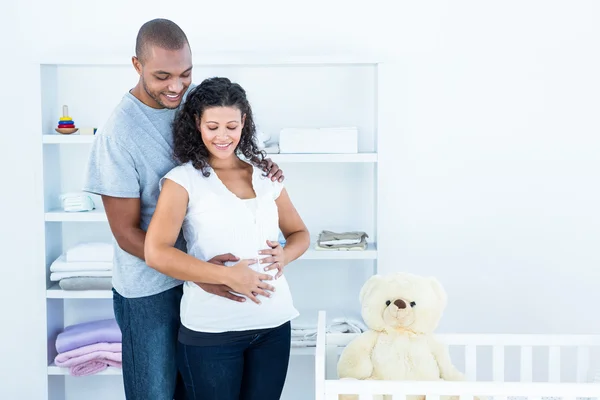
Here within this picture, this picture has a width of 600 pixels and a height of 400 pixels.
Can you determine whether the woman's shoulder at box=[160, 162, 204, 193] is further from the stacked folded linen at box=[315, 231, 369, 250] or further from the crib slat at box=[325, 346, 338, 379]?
the stacked folded linen at box=[315, 231, 369, 250]

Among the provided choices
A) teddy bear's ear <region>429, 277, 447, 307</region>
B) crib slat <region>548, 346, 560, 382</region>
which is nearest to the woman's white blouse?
teddy bear's ear <region>429, 277, 447, 307</region>

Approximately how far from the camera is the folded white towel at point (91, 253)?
2523 mm

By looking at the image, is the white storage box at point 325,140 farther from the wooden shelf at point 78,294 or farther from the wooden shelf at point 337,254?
the wooden shelf at point 78,294

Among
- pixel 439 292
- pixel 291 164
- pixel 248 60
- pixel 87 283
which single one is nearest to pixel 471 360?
pixel 439 292

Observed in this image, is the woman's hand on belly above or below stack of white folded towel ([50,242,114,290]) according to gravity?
above

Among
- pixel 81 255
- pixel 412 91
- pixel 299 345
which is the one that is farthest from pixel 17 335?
pixel 412 91

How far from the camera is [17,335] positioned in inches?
107

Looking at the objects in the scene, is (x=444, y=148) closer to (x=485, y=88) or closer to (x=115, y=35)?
(x=485, y=88)

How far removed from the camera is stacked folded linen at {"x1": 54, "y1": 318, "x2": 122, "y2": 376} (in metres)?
2.54

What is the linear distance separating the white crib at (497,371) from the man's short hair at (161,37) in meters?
0.75

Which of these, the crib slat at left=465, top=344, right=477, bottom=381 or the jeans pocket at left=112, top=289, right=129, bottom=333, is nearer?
the jeans pocket at left=112, top=289, right=129, bottom=333

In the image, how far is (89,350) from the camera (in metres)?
2.55

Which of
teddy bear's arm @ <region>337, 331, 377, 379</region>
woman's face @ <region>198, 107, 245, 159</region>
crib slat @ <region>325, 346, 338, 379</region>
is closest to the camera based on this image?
woman's face @ <region>198, 107, 245, 159</region>

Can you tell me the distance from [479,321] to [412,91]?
34.3 inches
